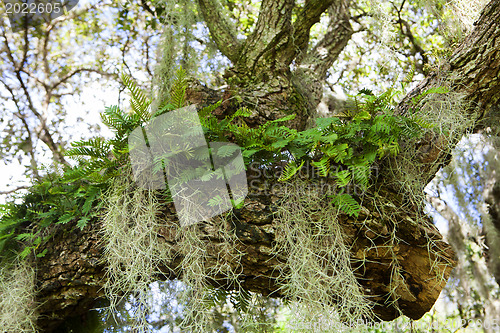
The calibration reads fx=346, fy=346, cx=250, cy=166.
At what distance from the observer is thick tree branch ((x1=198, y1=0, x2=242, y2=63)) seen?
7.52 feet

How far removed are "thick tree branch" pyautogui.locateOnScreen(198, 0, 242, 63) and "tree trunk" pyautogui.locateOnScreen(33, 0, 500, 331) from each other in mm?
423

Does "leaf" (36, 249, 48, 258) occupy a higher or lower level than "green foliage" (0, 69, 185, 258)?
lower

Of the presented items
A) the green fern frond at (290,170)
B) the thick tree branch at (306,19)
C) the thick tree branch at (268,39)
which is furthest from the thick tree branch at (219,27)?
the green fern frond at (290,170)

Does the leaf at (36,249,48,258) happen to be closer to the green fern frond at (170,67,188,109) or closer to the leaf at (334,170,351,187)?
the green fern frond at (170,67,188,109)

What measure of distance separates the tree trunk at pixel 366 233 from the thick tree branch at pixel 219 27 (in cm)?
42

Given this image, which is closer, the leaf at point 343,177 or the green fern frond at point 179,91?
the leaf at point 343,177

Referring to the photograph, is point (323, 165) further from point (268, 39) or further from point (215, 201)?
point (268, 39)

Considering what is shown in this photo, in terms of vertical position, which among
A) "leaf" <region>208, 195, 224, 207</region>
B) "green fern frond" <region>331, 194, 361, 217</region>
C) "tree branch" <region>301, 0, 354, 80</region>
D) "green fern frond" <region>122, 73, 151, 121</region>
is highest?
"tree branch" <region>301, 0, 354, 80</region>

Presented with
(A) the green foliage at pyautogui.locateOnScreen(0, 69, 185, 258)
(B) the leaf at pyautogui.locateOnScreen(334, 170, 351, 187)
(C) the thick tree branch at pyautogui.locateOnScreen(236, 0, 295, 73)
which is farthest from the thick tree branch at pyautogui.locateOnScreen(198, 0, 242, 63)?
(B) the leaf at pyautogui.locateOnScreen(334, 170, 351, 187)

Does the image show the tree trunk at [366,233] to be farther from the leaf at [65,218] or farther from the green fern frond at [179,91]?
the green fern frond at [179,91]

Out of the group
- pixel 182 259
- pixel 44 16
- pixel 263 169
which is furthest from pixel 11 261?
pixel 44 16

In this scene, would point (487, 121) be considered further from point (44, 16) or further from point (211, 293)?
point (44, 16)

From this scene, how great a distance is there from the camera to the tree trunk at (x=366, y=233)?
4.54 feet

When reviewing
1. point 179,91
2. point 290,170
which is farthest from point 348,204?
point 179,91
